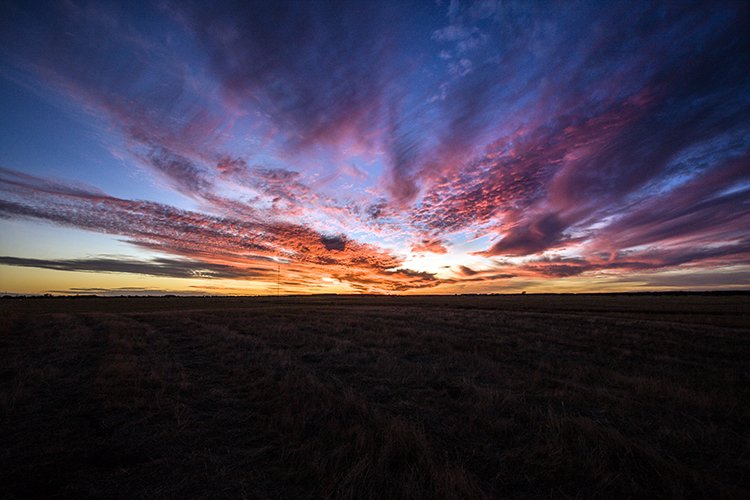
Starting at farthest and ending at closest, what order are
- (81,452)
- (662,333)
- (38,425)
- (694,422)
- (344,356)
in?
(662,333), (344,356), (694,422), (38,425), (81,452)

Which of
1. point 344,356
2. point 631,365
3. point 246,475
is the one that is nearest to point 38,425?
point 246,475

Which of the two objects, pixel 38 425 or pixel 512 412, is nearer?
pixel 38 425

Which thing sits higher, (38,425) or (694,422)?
(38,425)

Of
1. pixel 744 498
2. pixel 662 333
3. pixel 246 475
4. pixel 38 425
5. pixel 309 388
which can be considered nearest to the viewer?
pixel 744 498

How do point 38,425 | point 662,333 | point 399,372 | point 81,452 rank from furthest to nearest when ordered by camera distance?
point 662,333 → point 399,372 → point 38,425 → point 81,452

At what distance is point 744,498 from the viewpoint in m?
4.31

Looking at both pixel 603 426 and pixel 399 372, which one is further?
pixel 399 372

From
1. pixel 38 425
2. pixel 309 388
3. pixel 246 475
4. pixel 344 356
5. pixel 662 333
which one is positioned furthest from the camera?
pixel 662 333

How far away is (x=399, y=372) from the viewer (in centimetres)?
1024

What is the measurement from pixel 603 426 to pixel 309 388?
634 centimetres

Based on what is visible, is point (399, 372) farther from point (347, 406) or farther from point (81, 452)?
point (81, 452)

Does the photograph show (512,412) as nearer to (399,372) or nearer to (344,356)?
(399,372)

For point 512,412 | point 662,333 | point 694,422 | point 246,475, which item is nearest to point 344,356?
point 512,412

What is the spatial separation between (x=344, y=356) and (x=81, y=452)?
8.23 meters
